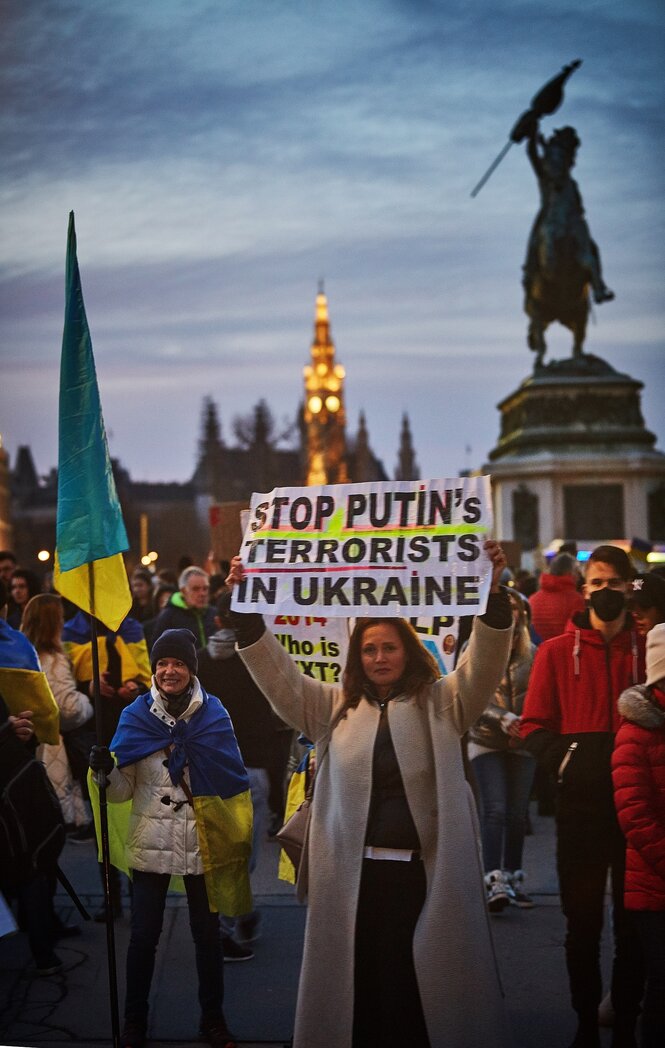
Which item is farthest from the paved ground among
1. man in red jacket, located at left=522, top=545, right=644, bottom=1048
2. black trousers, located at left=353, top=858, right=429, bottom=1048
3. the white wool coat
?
man in red jacket, located at left=522, top=545, right=644, bottom=1048

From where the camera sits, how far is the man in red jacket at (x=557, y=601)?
29.0ft

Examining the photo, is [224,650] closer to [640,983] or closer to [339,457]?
[640,983]

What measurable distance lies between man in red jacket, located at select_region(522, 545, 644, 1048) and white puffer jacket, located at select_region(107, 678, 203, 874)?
1.37 m

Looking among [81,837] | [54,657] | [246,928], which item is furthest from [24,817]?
[81,837]

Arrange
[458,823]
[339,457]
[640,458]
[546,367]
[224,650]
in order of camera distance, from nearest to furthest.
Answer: [458,823]
[224,650]
[640,458]
[546,367]
[339,457]

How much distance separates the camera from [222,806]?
16.7 ft

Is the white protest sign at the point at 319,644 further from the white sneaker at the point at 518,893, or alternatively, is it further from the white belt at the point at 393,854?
the white sneaker at the point at 518,893

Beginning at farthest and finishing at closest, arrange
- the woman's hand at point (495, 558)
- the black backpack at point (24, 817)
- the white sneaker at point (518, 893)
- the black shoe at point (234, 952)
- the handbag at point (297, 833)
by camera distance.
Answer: the white sneaker at point (518, 893), the black shoe at point (234, 952), the black backpack at point (24, 817), the handbag at point (297, 833), the woman's hand at point (495, 558)

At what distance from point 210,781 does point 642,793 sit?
5.55 ft

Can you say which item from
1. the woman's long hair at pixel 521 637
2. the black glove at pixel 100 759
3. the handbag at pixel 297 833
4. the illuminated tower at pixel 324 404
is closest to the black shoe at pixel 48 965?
the black glove at pixel 100 759

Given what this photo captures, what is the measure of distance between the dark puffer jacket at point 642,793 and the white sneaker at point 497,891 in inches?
Result: 97.8

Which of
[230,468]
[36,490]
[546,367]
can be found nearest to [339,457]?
[230,468]

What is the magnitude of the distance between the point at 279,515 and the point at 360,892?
1447 mm

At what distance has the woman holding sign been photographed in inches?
157
